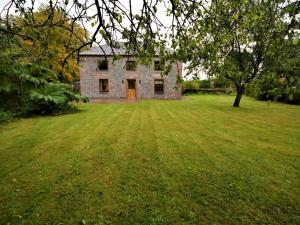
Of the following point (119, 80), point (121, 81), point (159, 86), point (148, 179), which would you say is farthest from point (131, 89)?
point (148, 179)

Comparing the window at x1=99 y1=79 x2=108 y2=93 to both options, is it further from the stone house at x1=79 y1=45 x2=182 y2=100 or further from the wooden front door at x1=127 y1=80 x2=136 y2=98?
the wooden front door at x1=127 y1=80 x2=136 y2=98

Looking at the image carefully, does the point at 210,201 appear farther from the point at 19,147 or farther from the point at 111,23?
the point at 19,147

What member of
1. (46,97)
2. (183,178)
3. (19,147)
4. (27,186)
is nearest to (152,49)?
(183,178)

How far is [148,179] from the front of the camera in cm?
392

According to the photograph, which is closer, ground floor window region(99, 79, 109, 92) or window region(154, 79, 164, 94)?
window region(154, 79, 164, 94)

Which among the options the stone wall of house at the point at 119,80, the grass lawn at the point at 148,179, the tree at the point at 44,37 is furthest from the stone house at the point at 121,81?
the tree at the point at 44,37

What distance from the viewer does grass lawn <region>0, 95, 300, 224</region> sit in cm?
296

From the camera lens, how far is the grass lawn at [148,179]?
9.71ft

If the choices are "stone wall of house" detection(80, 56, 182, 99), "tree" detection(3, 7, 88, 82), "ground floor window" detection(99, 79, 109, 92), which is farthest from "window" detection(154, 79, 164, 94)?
"tree" detection(3, 7, 88, 82)

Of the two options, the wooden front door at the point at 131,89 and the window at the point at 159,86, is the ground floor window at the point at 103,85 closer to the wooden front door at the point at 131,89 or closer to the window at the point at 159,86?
the wooden front door at the point at 131,89

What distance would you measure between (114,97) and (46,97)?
13.6 m

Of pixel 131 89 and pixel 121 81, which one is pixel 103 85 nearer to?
pixel 121 81

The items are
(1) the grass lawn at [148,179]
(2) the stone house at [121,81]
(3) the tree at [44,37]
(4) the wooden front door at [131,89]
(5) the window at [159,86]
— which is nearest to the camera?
(1) the grass lawn at [148,179]

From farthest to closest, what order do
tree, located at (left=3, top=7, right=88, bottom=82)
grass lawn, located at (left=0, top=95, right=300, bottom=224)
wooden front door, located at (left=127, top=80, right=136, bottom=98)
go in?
wooden front door, located at (left=127, top=80, right=136, bottom=98) < tree, located at (left=3, top=7, right=88, bottom=82) < grass lawn, located at (left=0, top=95, right=300, bottom=224)
